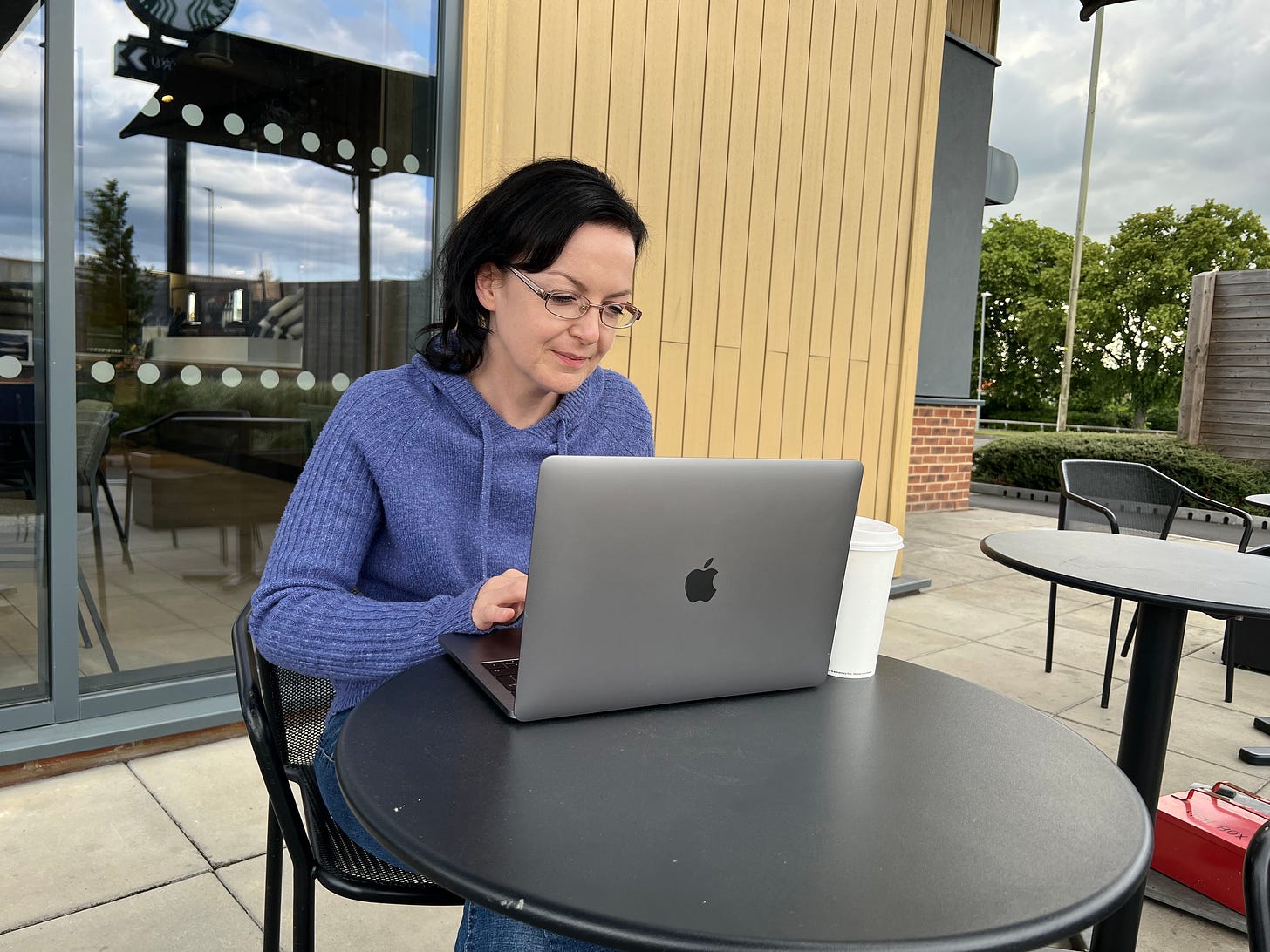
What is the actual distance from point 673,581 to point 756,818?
0.23 m

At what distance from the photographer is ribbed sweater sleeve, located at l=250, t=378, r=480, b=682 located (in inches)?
41.4

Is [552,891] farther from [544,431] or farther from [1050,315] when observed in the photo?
[1050,315]

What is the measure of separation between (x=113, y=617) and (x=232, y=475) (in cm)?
50

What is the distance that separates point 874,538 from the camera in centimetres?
104

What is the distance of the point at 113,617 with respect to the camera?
2.45 m

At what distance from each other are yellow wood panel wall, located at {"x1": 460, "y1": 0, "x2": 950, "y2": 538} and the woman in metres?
1.71

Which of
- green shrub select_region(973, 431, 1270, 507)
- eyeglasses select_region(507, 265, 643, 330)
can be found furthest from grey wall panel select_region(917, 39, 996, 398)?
eyeglasses select_region(507, 265, 643, 330)

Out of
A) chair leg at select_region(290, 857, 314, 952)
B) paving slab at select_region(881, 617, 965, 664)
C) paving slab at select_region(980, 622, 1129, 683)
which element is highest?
chair leg at select_region(290, 857, 314, 952)

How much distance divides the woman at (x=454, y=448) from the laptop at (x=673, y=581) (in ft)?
0.63

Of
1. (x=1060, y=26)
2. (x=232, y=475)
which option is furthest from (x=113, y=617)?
(x=1060, y=26)

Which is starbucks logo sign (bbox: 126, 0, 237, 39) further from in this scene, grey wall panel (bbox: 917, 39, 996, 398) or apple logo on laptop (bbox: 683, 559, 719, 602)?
grey wall panel (bbox: 917, 39, 996, 398)

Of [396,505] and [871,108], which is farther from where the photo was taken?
[871,108]

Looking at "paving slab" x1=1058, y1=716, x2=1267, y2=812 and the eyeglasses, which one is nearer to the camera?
the eyeglasses

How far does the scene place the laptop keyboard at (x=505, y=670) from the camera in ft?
3.06
